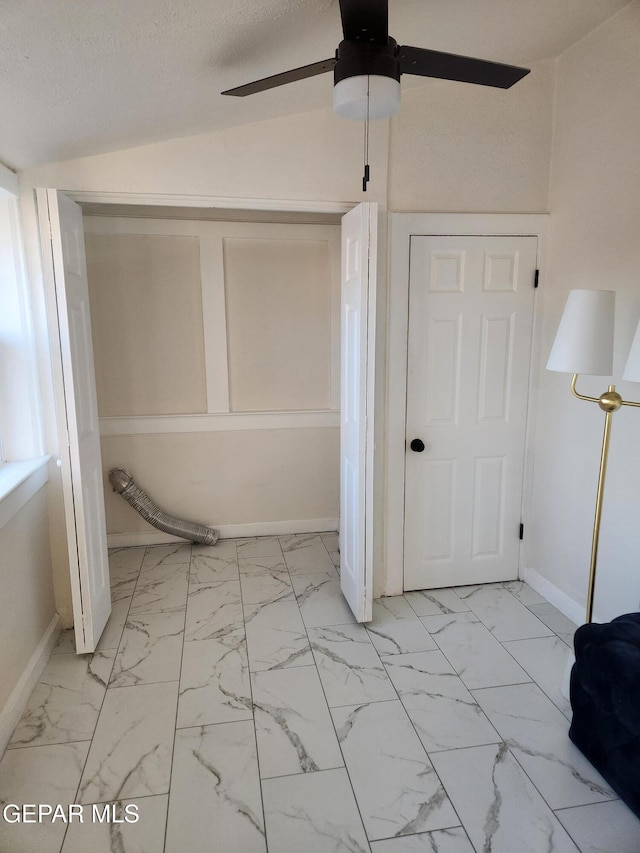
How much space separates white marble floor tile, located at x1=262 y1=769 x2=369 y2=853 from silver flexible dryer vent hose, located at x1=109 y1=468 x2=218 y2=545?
2.17 metres

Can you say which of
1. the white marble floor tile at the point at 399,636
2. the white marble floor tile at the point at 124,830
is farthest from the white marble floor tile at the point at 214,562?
the white marble floor tile at the point at 124,830

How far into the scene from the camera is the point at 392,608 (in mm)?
3086

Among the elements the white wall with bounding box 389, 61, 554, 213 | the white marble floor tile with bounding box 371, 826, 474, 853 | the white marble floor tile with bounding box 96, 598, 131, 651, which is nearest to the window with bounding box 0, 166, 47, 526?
the white marble floor tile with bounding box 96, 598, 131, 651

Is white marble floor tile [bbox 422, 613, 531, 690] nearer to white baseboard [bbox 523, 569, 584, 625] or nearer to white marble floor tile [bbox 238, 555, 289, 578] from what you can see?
white baseboard [bbox 523, 569, 584, 625]

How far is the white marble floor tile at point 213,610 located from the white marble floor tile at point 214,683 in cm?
8

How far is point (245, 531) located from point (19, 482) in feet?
6.71

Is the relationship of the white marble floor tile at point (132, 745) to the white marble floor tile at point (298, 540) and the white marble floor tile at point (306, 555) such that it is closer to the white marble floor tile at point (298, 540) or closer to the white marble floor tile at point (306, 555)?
the white marble floor tile at point (306, 555)

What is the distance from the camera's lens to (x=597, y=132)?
2.62m

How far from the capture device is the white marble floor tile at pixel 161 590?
312 centimetres

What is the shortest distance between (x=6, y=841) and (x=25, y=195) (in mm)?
2495

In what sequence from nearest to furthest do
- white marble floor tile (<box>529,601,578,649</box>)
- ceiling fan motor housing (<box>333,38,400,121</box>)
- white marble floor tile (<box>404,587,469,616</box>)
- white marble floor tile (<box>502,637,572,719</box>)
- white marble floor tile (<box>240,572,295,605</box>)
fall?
1. ceiling fan motor housing (<box>333,38,400,121</box>)
2. white marble floor tile (<box>502,637,572,719</box>)
3. white marble floor tile (<box>529,601,578,649</box>)
4. white marble floor tile (<box>404,587,469,616</box>)
5. white marble floor tile (<box>240,572,295,605</box>)

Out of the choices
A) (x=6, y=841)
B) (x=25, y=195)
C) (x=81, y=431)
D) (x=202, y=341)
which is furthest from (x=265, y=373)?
(x=6, y=841)

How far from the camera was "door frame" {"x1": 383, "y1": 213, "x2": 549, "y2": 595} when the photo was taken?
291cm

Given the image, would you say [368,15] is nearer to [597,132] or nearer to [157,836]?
[597,132]
